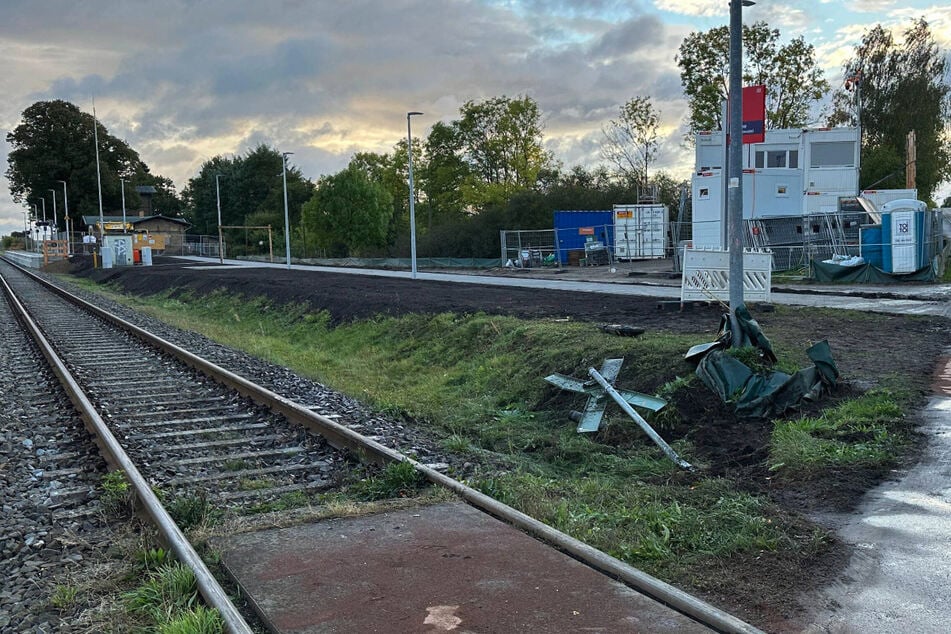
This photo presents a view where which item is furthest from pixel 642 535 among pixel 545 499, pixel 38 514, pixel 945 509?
pixel 38 514

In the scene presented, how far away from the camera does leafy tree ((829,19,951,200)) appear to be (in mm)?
60750

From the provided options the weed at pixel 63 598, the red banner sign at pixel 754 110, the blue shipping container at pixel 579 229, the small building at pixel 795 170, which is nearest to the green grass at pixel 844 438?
the weed at pixel 63 598

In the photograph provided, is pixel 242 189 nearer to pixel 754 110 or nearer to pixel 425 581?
pixel 754 110

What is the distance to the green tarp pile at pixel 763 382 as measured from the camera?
28.9 ft

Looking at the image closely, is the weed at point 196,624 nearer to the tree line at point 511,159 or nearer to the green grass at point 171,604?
the green grass at point 171,604

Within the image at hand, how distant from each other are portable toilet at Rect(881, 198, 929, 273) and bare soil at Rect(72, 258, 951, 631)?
893cm

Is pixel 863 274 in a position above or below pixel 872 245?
below

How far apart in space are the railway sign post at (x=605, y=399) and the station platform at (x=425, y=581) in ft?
10.7

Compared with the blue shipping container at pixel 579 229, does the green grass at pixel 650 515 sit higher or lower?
lower

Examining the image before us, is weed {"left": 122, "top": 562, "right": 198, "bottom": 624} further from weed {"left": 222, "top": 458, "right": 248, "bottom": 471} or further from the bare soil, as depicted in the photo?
the bare soil

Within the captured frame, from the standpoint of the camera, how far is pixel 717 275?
53.6 feet

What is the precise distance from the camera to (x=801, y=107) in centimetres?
5678

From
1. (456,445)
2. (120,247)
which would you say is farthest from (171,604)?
(120,247)

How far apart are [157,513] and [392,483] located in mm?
1863
